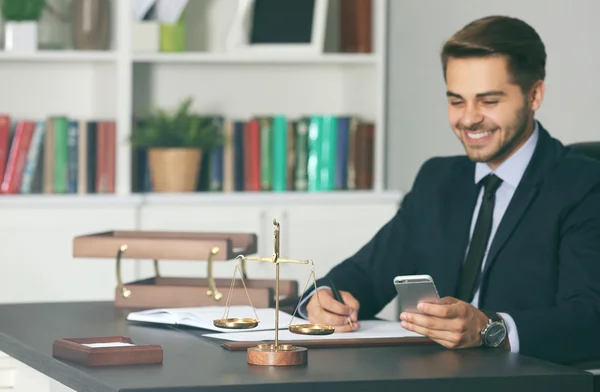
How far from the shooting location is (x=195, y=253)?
220 centimetres

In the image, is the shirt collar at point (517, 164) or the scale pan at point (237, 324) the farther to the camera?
the shirt collar at point (517, 164)

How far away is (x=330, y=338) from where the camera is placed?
70.1 inches

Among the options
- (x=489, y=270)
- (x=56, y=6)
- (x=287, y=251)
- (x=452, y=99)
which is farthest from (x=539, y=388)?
(x=56, y=6)

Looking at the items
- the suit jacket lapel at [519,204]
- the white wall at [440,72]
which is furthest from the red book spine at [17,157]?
the suit jacket lapel at [519,204]

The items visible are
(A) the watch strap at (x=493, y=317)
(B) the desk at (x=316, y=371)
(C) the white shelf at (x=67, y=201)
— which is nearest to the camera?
(B) the desk at (x=316, y=371)

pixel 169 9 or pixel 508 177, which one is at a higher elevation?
pixel 169 9

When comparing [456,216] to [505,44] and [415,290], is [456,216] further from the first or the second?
[415,290]

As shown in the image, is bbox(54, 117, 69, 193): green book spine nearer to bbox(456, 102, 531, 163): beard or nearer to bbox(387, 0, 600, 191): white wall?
bbox(387, 0, 600, 191): white wall

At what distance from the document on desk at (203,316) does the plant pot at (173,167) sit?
5.81ft

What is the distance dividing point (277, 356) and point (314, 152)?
8.31 feet

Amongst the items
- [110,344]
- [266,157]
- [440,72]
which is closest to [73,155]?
[266,157]

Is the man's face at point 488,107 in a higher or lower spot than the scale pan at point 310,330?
higher

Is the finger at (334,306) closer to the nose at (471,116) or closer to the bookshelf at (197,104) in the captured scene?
the nose at (471,116)

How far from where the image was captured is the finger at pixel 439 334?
1704mm
